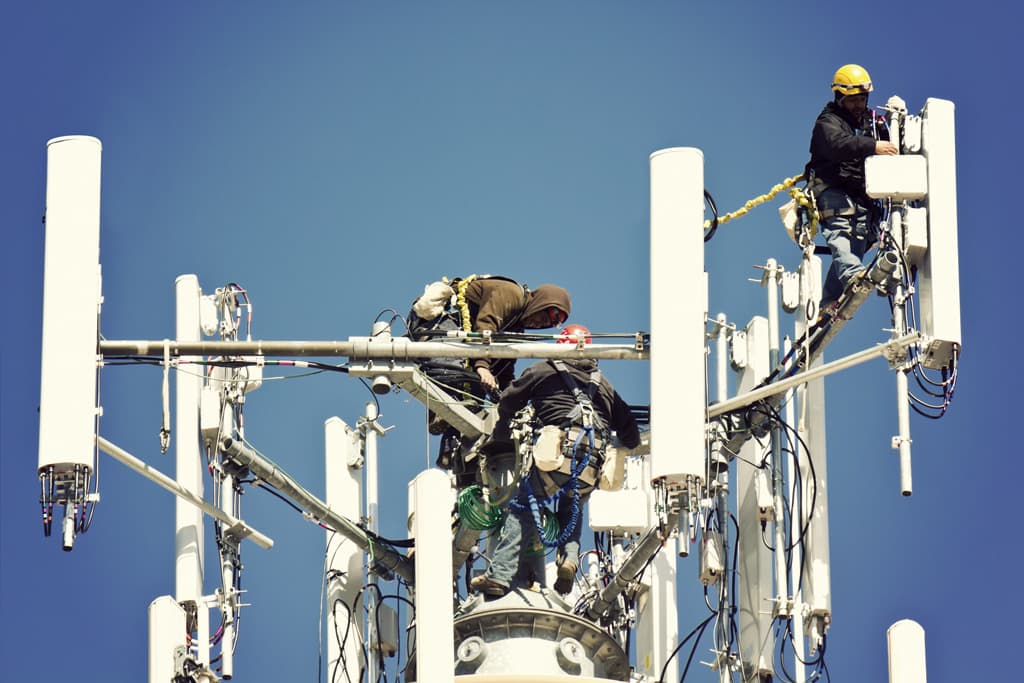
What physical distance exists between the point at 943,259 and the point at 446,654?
7.35 meters

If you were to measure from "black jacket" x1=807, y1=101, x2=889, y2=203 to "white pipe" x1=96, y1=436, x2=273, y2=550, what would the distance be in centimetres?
738

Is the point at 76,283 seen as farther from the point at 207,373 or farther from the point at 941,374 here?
the point at 941,374

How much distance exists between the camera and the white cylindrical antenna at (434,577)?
38.9 metres

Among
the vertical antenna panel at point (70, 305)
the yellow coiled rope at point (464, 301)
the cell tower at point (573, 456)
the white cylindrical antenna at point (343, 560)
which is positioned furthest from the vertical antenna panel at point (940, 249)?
the vertical antenna panel at point (70, 305)

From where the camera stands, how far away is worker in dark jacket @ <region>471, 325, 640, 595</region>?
142 ft

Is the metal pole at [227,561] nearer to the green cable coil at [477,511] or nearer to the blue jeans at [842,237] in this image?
the green cable coil at [477,511]

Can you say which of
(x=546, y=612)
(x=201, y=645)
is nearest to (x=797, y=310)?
(x=546, y=612)

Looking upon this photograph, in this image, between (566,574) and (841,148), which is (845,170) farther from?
(566,574)

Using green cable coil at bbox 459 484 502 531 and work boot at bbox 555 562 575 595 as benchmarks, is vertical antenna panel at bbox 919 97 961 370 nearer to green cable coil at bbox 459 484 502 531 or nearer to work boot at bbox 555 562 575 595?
work boot at bbox 555 562 575 595

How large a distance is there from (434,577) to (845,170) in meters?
→ 8.34

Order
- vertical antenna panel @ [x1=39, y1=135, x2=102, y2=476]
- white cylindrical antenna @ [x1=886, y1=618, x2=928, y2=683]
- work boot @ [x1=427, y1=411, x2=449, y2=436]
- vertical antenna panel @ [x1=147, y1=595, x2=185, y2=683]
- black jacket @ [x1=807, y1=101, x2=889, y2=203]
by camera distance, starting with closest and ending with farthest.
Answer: white cylindrical antenna @ [x1=886, y1=618, x2=928, y2=683]
vertical antenna panel @ [x1=39, y1=135, x2=102, y2=476]
vertical antenna panel @ [x1=147, y1=595, x2=185, y2=683]
black jacket @ [x1=807, y1=101, x2=889, y2=203]
work boot @ [x1=427, y1=411, x2=449, y2=436]

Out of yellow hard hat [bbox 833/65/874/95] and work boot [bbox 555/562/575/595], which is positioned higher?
yellow hard hat [bbox 833/65/874/95]

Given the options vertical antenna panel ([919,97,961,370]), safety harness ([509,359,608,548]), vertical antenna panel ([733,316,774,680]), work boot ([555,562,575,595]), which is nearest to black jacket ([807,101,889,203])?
vertical antenna panel ([919,97,961,370])

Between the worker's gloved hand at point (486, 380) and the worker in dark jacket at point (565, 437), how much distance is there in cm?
149
